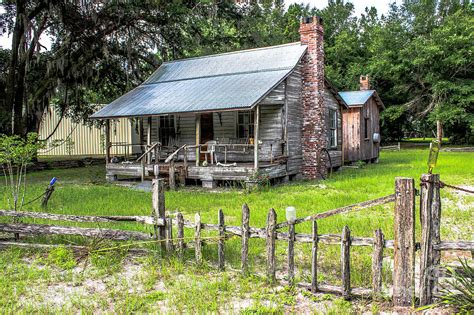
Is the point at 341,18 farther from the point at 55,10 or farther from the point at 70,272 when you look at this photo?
the point at 70,272

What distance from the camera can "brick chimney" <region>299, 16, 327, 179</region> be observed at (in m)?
17.0

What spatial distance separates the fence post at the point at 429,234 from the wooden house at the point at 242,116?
30.8ft

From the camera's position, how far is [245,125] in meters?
17.7

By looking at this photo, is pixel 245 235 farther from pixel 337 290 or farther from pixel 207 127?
pixel 207 127

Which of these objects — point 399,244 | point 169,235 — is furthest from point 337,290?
Answer: point 169,235

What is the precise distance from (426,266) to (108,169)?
15067 mm

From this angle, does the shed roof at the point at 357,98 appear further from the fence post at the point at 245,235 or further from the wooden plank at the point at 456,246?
the wooden plank at the point at 456,246

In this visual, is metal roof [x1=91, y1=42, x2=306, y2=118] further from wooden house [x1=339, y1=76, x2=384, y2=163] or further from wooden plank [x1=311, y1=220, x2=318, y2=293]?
wooden plank [x1=311, y1=220, x2=318, y2=293]

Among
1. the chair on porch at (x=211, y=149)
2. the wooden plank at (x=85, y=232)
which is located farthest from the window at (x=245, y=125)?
the wooden plank at (x=85, y=232)

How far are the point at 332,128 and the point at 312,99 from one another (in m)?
4.06

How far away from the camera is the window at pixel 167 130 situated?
19.5m

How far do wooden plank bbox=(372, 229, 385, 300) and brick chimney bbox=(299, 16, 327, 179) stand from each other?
493 inches

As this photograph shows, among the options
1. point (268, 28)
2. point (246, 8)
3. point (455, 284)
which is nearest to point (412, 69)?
point (268, 28)

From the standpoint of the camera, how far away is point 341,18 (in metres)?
56.3
